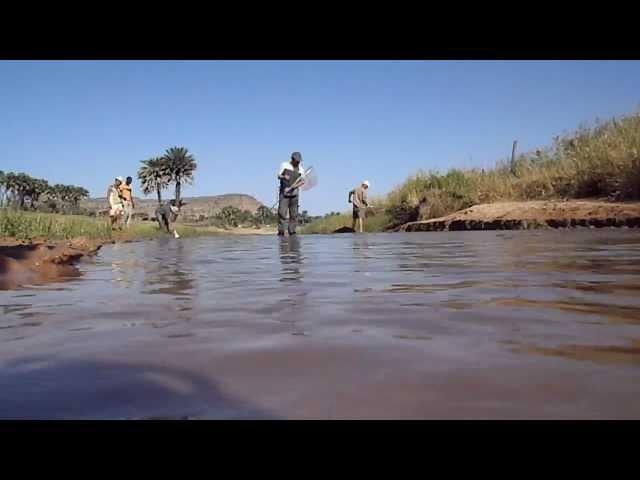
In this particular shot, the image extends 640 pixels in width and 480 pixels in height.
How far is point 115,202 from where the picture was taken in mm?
16391

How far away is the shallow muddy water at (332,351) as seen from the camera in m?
0.99

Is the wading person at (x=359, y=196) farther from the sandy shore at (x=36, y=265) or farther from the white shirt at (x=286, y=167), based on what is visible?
the sandy shore at (x=36, y=265)

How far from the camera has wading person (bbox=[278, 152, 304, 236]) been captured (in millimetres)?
12594

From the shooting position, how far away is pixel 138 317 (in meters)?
2.01

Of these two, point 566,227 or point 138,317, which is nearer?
point 138,317

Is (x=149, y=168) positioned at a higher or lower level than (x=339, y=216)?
higher

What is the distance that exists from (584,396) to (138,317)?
1571 mm

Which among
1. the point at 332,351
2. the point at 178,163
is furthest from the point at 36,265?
the point at 178,163

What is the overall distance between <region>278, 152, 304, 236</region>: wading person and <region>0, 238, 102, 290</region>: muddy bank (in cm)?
745

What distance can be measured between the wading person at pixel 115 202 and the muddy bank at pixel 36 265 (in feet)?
37.9

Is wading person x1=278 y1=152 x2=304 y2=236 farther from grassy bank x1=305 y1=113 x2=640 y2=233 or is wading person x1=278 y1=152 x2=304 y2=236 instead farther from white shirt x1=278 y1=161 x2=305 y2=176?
grassy bank x1=305 y1=113 x2=640 y2=233
